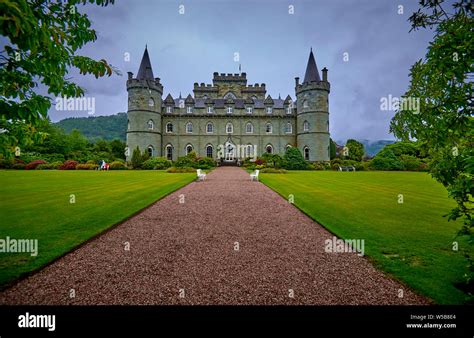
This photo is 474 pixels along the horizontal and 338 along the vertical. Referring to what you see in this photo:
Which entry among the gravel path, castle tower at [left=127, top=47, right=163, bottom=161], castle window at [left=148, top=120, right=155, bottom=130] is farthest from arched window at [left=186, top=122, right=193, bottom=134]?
the gravel path

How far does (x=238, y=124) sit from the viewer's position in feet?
147

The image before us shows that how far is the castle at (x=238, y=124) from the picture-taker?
1597 inches

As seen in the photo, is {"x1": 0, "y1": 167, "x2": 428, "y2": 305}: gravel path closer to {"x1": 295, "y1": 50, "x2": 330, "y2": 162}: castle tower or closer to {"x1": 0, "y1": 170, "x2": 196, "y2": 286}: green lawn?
{"x1": 0, "y1": 170, "x2": 196, "y2": 286}: green lawn

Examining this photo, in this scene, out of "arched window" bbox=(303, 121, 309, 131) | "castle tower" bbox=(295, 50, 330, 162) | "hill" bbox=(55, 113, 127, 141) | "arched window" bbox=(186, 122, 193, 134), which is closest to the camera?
"castle tower" bbox=(295, 50, 330, 162)

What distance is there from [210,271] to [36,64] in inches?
138

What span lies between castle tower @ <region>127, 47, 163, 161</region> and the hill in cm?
5375

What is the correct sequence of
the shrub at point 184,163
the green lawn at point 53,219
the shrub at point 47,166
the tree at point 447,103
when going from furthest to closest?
1. the shrub at point 184,163
2. the shrub at point 47,166
3. the green lawn at point 53,219
4. the tree at point 447,103

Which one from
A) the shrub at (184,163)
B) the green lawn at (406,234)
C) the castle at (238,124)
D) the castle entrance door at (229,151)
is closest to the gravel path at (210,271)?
the green lawn at (406,234)

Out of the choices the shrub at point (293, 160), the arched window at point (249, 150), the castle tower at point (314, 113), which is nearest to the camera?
the shrub at point (293, 160)

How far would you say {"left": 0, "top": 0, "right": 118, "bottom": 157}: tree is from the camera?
2.14 metres

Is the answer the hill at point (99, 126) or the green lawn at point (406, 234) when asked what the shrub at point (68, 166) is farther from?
the hill at point (99, 126)

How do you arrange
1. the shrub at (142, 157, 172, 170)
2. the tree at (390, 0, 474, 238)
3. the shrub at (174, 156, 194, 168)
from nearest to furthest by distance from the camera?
1. the tree at (390, 0, 474, 238)
2. the shrub at (174, 156, 194, 168)
3. the shrub at (142, 157, 172, 170)

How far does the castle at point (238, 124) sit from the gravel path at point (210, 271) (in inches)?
1461
